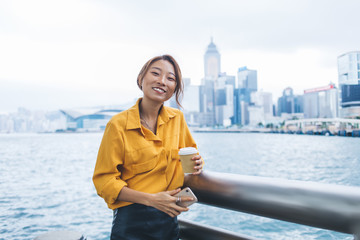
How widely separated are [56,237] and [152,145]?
52cm

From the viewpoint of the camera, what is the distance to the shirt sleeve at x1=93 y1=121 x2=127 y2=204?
96cm

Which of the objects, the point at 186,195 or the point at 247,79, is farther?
the point at 247,79

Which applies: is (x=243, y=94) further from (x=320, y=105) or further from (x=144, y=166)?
(x=144, y=166)

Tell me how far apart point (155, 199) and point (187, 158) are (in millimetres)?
198

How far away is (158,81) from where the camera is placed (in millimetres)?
1144

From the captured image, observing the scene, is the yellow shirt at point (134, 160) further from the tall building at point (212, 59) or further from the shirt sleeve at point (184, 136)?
the tall building at point (212, 59)

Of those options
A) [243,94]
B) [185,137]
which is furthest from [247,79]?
[185,137]

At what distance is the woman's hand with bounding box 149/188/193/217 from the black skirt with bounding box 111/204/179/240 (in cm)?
6

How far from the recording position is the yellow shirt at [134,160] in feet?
3.20

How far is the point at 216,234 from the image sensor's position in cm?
108

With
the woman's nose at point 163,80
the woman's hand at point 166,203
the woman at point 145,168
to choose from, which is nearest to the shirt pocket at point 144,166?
the woman at point 145,168

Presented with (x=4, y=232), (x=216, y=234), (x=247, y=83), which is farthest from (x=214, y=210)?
(x=247, y=83)

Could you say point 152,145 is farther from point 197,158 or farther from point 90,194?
point 90,194

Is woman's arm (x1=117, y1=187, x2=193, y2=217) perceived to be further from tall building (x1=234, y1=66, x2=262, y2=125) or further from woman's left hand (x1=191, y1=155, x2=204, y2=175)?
tall building (x1=234, y1=66, x2=262, y2=125)
